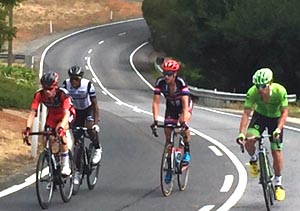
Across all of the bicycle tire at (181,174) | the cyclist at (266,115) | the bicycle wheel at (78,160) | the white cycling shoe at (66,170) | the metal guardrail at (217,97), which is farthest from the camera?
the metal guardrail at (217,97)

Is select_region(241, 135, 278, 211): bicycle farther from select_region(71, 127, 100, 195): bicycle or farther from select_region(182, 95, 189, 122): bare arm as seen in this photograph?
select_region(71, 127, 100, 195): bicycle

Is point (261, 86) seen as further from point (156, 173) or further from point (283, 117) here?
point (156, 173)

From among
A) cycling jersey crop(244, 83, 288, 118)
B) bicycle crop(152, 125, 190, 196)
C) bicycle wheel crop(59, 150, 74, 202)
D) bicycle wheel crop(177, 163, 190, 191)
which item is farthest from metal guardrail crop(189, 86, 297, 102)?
bicycle wheel crop(59, 150, 74, 202)

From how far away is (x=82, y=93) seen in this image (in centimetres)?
1248

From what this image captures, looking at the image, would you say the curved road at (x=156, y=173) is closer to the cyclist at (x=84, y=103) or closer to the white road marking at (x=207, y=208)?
the white road marking at (x=207, y=208)

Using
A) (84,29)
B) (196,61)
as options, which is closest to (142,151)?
(196,61)

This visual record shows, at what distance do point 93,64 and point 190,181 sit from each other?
42.1 metres

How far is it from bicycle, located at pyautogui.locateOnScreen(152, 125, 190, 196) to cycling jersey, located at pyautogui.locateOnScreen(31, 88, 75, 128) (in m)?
1.38

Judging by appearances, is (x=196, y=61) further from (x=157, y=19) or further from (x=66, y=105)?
(x=66, y=105)

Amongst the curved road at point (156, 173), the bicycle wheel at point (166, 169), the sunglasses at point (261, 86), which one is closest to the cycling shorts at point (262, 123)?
the sunglasses at point (261, 86)

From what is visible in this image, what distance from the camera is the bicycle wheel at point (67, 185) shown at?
37.9ft

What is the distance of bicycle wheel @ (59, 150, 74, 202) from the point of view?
1156cm

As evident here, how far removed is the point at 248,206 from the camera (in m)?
11.6

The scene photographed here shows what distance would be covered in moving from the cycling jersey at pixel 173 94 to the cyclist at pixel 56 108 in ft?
4.64
